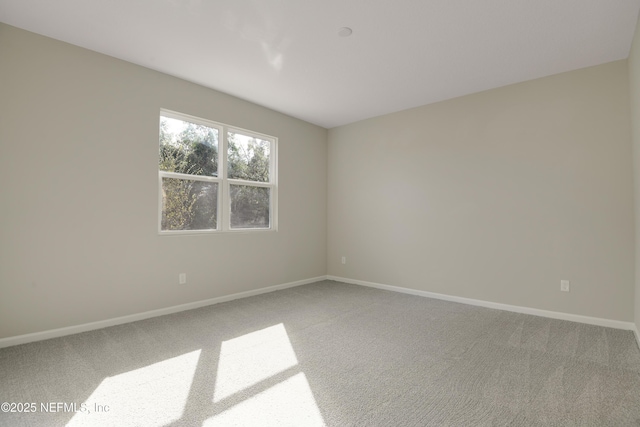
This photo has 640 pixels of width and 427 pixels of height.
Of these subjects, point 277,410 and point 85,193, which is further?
point 85,193

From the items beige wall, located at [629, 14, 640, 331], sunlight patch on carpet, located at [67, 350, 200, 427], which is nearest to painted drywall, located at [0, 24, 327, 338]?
sunlight patch on carpet, located at [67, 350, 200, 427]

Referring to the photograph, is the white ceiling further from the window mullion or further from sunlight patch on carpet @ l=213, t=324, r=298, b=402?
sunlight patch on carpet @ l=213, t=324, r=298, b=402

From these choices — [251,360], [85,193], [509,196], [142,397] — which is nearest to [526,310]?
[509,196]

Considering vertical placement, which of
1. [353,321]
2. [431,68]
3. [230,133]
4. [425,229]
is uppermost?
[431,68]

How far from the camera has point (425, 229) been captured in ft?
14.3

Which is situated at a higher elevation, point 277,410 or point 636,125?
point 636,125

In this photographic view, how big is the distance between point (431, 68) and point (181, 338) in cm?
354

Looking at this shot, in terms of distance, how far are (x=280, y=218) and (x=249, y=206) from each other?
1.82ft

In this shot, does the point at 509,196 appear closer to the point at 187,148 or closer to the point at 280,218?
the point at 280,218

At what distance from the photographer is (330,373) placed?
7.05 ft

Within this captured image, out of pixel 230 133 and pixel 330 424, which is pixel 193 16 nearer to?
pixel 230 133

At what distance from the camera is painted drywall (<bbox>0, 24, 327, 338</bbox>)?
102 inches

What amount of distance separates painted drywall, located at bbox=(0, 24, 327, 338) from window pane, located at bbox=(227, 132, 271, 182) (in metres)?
0.35

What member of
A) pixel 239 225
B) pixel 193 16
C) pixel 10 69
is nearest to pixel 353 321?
pixel 239 225
